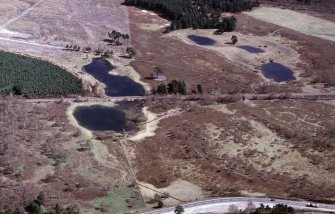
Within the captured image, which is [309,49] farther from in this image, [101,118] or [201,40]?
[101,118]

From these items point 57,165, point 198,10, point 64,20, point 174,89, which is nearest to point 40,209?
point 57,165

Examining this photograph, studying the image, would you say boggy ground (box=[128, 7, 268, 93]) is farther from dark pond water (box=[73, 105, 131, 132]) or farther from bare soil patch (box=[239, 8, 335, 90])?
dark pond water (box=[73, 105, 131, 132])

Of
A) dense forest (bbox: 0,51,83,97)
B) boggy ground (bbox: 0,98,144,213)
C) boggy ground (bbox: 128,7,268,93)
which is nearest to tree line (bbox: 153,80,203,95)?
boggy ground (bbox: 128,7,268,93)

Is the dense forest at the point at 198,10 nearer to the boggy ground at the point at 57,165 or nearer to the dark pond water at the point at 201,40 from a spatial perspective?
the dark pond water at the point at 201,40

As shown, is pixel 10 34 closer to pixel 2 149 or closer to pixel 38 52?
pixel 38 52

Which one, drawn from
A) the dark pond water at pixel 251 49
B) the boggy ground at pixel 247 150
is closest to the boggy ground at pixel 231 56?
the dark pond water at pixel 251 49

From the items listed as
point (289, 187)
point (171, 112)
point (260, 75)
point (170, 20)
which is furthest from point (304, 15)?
point (289, 187)
